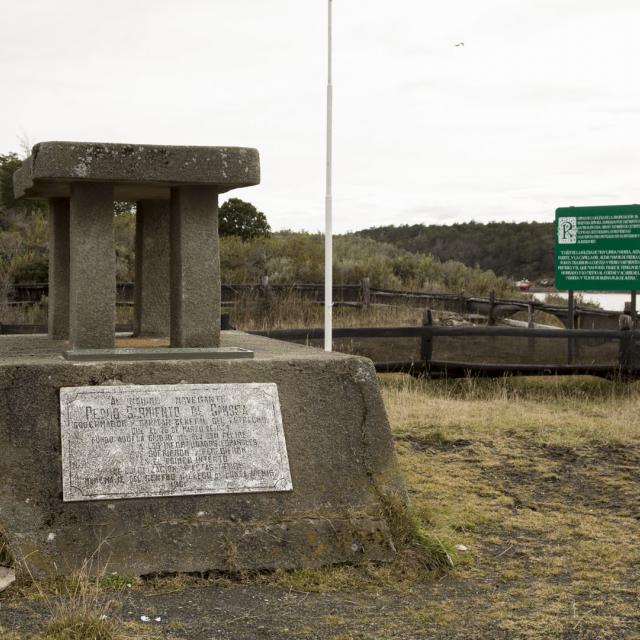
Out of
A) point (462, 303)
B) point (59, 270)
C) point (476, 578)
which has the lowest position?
point (476, 578)

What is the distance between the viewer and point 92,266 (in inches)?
265

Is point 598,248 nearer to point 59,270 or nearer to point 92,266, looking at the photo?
point 59,270

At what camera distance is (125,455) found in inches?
224


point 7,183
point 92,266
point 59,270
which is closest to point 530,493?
point 92,266

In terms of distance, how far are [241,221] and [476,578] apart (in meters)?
26.6

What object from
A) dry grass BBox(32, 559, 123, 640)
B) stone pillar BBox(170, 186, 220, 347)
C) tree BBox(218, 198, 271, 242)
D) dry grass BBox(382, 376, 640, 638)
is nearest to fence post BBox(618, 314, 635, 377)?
dry grass BBox(382, 376, 640, 638)

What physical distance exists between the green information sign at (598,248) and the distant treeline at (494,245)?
34.6m

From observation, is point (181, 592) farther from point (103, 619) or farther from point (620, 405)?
point (620, 405)

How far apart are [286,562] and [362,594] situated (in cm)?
53

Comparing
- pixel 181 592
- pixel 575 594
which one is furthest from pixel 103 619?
pixel 575 594

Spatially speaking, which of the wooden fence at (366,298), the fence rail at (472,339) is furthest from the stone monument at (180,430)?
the wooden fence at (366,298)

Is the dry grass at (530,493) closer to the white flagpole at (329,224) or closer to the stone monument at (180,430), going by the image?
the stone monument at (180,430)

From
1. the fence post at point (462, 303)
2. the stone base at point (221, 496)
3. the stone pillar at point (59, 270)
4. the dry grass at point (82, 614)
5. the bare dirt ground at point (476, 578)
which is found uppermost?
the stone pillar at point (59, 270)

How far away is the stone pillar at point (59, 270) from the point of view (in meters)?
8.21
